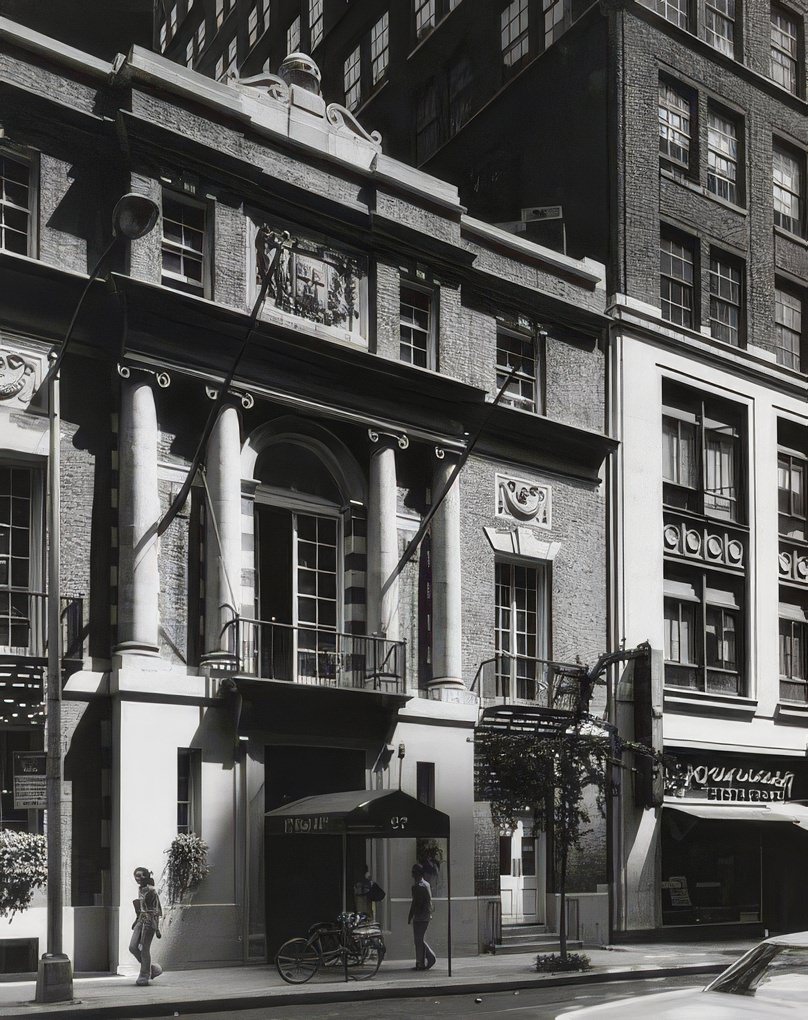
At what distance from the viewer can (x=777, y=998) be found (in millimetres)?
7992

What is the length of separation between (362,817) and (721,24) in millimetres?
26347

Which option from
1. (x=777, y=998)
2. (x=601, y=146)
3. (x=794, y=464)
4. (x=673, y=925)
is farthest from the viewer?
(x=794, y=464)

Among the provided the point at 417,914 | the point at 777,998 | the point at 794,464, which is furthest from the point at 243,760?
the point at 794,464

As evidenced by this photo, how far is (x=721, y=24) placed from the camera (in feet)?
127

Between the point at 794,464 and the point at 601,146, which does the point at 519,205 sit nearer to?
the point at 601,146

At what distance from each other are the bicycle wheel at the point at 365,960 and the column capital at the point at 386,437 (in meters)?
9.93

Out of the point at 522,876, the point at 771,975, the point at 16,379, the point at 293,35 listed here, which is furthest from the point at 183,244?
the point at 293,35

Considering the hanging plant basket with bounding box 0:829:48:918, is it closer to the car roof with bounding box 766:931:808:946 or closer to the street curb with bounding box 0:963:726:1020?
the street curb with bounding box 0:963:726:1020

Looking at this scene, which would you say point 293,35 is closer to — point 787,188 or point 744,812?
point 787,188

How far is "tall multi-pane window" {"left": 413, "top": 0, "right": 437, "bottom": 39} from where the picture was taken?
42156 mm

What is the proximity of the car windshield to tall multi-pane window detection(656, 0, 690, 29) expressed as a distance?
32.4 meters

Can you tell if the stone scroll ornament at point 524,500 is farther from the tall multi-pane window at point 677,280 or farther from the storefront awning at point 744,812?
the storefront awning at point 744,812

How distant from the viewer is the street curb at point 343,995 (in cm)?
1725

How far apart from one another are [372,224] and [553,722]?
35.9ft
